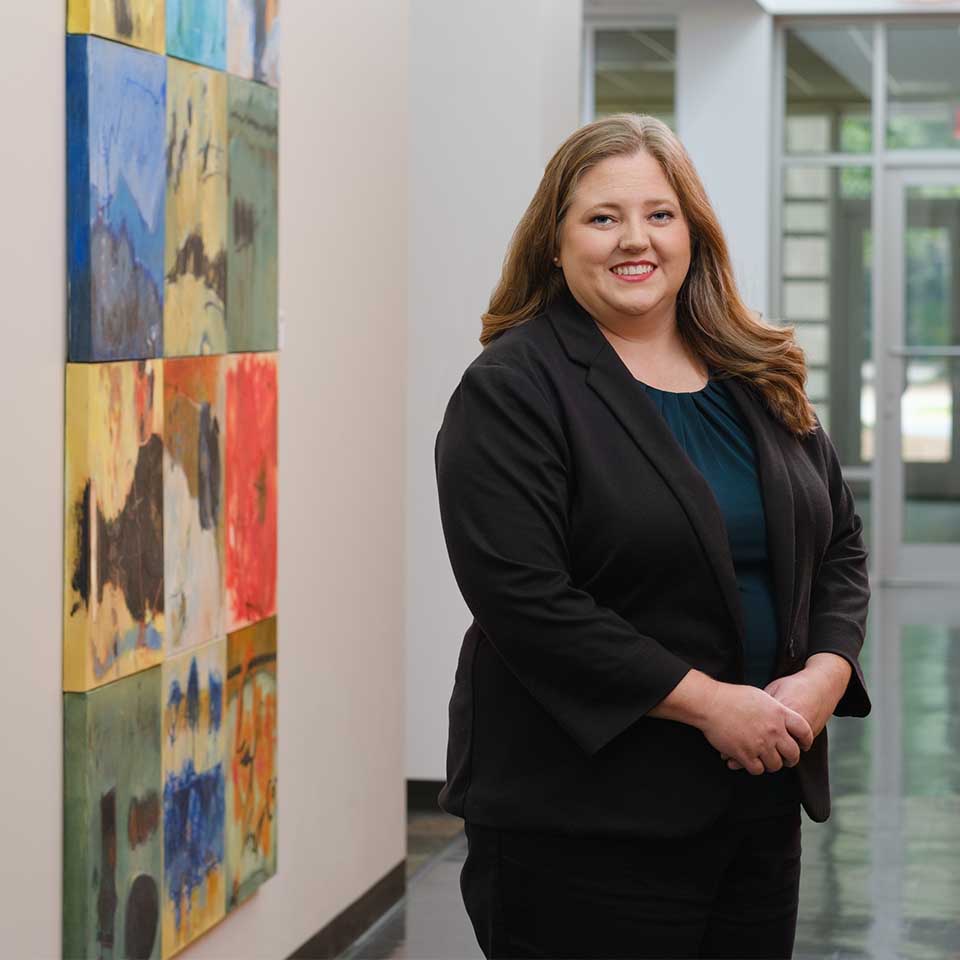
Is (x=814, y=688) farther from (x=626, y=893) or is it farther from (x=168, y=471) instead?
(x=168, y=471)

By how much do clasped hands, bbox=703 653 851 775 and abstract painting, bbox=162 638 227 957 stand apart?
1389 millimetres

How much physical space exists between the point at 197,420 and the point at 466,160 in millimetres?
2648

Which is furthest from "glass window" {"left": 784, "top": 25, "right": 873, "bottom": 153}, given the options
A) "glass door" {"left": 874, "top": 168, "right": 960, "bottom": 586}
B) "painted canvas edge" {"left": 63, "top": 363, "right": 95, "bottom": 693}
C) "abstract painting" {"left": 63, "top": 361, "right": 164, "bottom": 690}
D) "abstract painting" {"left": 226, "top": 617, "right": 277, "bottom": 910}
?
"painted canvas edge" {"left": 63, "top": 363, "right": 95, "bottom": 693}

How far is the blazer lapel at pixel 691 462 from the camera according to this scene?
199 centimetres

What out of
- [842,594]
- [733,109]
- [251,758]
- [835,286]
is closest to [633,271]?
[842,594]

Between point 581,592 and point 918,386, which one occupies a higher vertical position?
point 918,386

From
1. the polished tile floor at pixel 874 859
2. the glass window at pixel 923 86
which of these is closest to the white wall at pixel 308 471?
the polished tile floor at pixel 874 859

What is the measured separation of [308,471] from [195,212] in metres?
0.89

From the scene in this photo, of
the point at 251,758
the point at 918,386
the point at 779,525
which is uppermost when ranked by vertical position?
the point at 918,386

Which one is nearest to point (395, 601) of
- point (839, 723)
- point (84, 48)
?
point (84, 48)

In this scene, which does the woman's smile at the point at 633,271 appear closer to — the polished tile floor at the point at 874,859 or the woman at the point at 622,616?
the woman at the point at 622,616

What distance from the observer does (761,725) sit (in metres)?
1.96

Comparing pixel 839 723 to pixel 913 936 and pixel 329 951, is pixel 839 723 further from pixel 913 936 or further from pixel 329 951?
pixel 329 951

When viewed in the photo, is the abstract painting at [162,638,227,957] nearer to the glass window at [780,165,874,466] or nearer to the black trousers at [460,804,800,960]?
the black trousers at [460,804,800,960]
